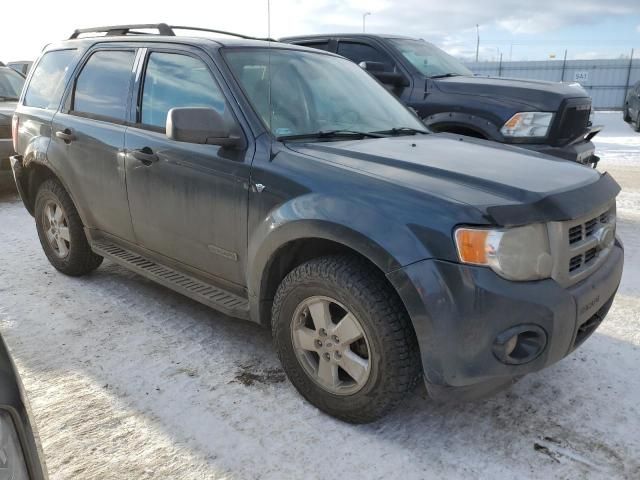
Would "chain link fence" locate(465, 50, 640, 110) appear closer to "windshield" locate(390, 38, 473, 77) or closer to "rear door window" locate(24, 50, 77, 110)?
"windshield" locate(390, 38, 473, 77)

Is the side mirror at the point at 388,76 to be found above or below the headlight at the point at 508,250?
above

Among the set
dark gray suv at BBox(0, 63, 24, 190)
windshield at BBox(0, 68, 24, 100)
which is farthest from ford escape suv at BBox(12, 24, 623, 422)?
windshield at BBox(0, 68, 24, 100)

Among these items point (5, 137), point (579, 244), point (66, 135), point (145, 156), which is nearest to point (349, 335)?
point (579, 244)

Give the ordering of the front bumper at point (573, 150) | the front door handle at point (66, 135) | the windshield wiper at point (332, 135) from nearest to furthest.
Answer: the windshield wiper at point (332, 135) < the front door handle at point (66, 135) < the front bumper at point (573, 150)

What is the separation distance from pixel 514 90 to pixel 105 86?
Answer: 4.02 m

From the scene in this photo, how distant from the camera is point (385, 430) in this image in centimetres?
265

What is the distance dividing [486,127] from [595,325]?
11.6 feet

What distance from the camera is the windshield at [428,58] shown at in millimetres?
6590

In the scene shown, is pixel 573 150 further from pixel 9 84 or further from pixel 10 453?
pixel 9 84

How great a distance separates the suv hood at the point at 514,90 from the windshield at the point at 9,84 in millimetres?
6474

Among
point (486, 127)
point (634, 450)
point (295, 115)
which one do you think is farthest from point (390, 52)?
point (634, 450)

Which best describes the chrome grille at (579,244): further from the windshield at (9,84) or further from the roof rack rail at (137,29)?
the windshield at (9,84)

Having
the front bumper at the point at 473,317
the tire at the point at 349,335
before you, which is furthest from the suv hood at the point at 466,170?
the tire at the point at 349,335

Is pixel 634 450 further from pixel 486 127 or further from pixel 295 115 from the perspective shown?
pixel 486 127
